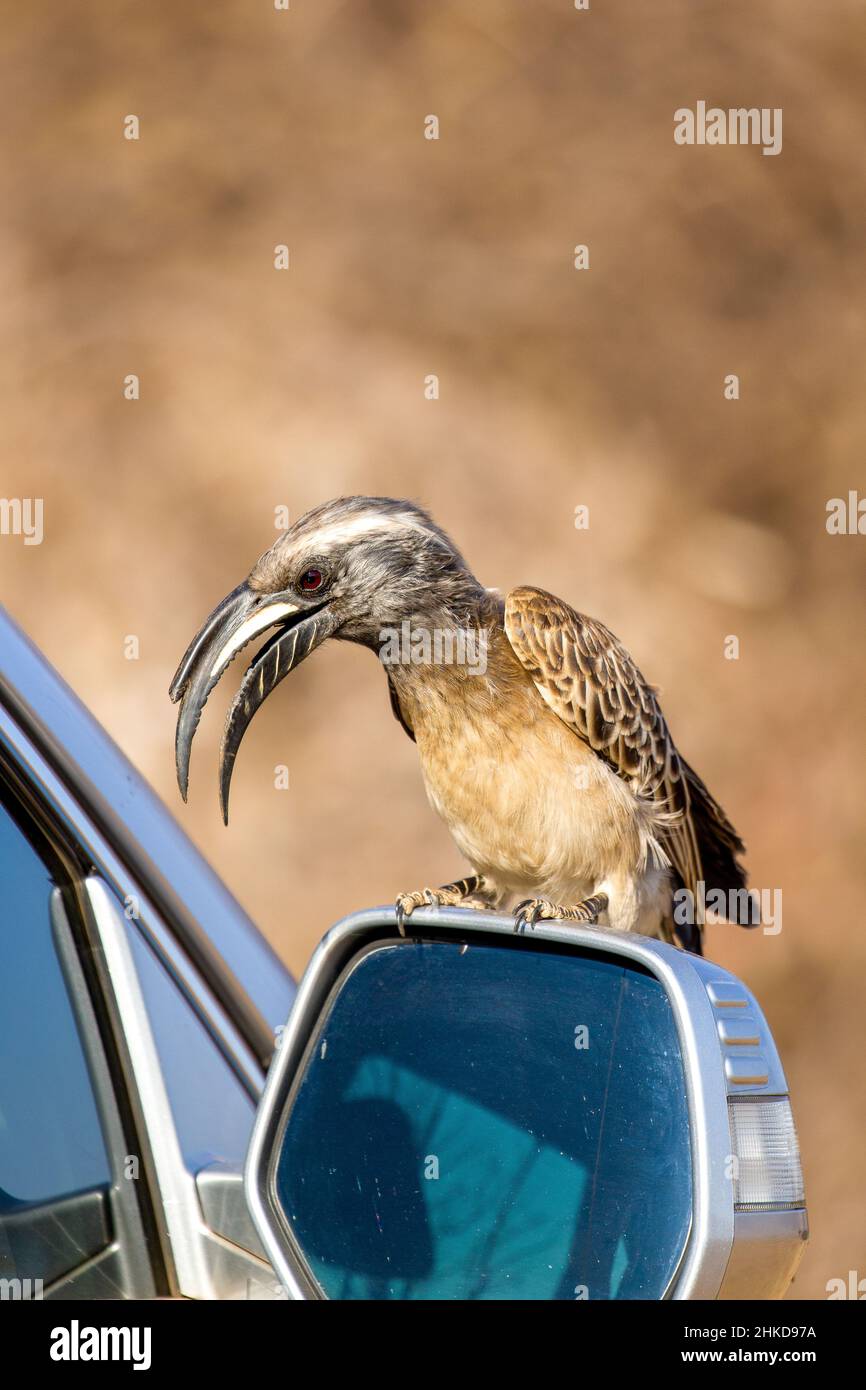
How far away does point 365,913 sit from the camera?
223 cm

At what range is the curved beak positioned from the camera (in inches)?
112

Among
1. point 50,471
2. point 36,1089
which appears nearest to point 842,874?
point 50,471

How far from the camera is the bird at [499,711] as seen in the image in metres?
3.30

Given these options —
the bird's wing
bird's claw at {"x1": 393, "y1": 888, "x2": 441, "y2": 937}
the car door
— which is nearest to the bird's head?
the bird's wing

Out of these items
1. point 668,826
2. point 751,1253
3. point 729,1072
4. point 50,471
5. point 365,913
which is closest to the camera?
point 751,1253

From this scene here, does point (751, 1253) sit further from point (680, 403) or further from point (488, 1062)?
point (680, 403)

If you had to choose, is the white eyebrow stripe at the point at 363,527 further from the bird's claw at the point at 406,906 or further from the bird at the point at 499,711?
the bird's claw at the point at 406,906

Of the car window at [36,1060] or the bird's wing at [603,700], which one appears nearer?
the car window at [36,1060]

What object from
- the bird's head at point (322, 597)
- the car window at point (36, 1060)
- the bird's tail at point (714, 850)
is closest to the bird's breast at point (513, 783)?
the bird's head at point (322, 597)

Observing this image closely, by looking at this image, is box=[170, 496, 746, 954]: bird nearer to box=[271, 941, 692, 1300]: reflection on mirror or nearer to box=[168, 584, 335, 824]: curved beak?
box=[168, 584, 335, 824]: curved beak

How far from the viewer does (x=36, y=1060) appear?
189 cm

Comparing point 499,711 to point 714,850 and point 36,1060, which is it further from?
point 36,1060

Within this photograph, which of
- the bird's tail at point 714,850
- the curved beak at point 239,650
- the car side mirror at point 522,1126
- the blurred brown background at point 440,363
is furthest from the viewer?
the blurred brown background at point 440,363

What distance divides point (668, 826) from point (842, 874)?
7.45 meters
